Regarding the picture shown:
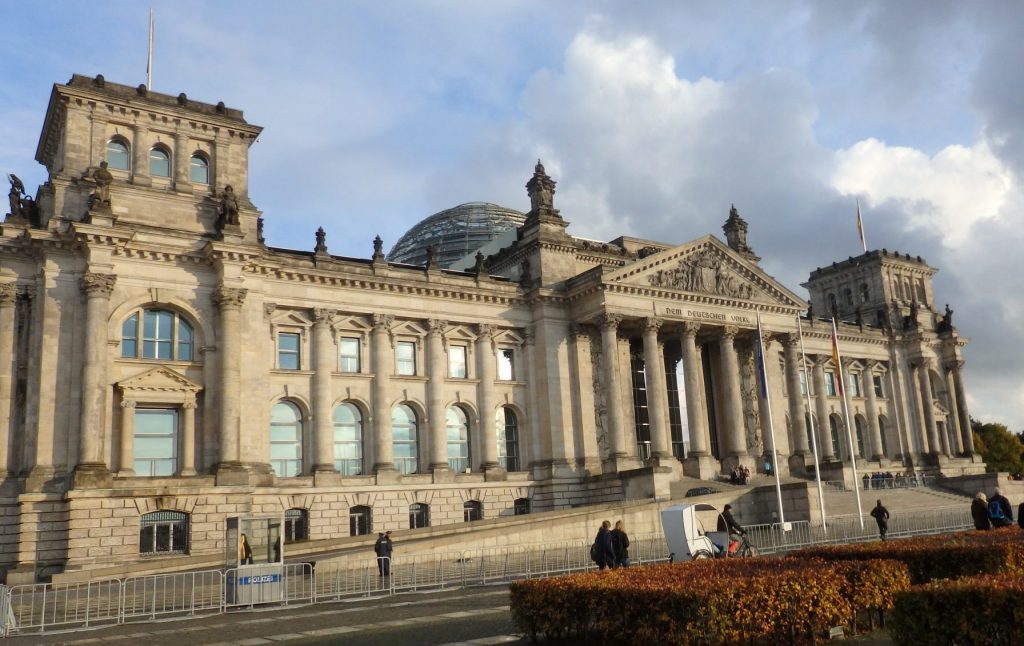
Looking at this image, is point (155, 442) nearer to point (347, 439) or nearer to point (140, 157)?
point (347, 439)

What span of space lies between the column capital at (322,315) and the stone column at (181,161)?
30.4 feet

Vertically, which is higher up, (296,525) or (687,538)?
(296,525)

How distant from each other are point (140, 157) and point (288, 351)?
1261 cm

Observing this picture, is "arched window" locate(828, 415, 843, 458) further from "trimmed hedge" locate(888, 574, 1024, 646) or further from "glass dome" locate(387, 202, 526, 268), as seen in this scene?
"trimmed hedge" locate(888, 574, 1024, 646)

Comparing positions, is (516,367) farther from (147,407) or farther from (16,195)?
(16,195)

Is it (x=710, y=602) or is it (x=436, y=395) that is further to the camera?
(x=436, y=395)

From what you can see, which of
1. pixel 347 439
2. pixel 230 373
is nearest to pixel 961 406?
pixel 347 439

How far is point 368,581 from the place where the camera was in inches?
1117

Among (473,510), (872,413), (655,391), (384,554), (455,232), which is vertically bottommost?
(384,554)

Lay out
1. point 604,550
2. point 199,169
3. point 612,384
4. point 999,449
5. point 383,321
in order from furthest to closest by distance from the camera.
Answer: point 999,449, point 612,384, point 383,321, point 199,169, point 604,550

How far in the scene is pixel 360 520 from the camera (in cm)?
4822

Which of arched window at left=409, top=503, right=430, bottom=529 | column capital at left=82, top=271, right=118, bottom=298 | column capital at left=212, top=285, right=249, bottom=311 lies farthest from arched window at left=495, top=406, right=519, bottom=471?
column capital at left=82, top=271, right=118, bottom=298

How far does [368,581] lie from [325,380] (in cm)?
2162

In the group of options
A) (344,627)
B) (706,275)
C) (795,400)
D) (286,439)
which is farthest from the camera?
(795,400)
